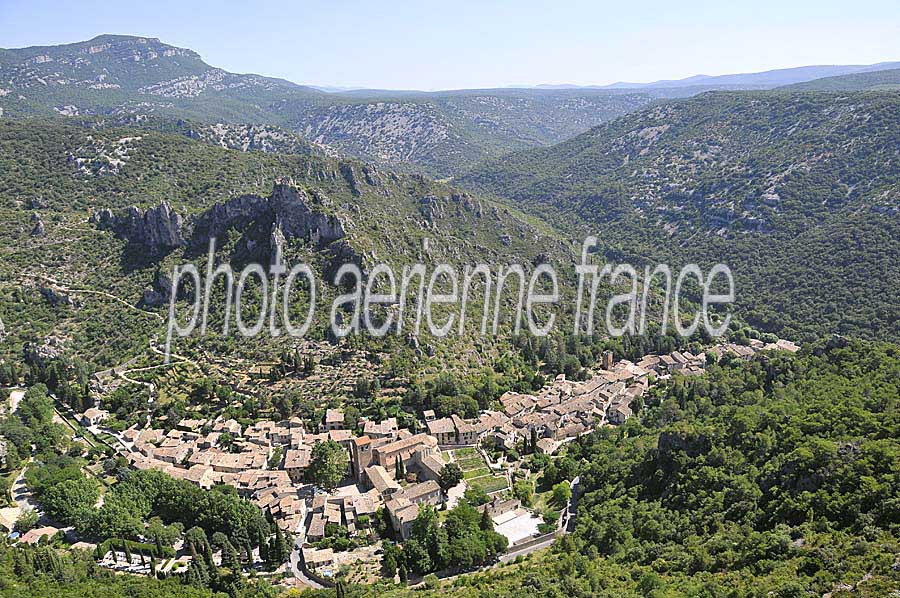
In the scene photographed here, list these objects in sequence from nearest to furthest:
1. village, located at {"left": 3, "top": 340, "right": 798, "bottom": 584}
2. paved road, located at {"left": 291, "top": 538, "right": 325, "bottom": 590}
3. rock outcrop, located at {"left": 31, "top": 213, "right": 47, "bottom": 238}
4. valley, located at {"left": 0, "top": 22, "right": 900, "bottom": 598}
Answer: valley, located at {"left": 0, "top": 22, "right": 900, "bottom": 598}, paved road, located at {"left": 291, "top": 538, "right": 325, "bottom": 590}, village, located at {"left": 3, "top": 340, "right": 798, "bottom": 584}, rock outcrop, located at {"left": 31, "top": 213, "right": 47, "bottom": 238}

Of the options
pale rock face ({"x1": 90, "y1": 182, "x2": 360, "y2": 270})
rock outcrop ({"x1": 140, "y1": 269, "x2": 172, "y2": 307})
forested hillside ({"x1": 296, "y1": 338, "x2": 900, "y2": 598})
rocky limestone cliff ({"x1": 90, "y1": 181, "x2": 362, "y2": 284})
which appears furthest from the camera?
pale rock face ({"x1": 90, "y1": 182, "x2": 360, "y2": 270})

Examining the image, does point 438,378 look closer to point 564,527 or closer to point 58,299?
point 564,527

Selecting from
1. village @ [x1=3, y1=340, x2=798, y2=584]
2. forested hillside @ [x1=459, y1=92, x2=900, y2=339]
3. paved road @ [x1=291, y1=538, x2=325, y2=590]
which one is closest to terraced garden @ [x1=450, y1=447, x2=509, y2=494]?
village @ [x1=3, y1=340, x2=798, y2=584]

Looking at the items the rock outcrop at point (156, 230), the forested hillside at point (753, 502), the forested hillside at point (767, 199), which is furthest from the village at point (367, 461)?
the forested hillside at point (767, 199)

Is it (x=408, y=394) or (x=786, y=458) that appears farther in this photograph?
(x=408, y=394)

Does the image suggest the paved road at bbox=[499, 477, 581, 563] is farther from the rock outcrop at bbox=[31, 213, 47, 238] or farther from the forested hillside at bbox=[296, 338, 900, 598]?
the rock outcrop at bbox=[31, 213, 47, 238]

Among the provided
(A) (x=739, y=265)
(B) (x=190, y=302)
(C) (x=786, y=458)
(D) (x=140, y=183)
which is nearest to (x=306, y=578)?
(C) (x=786, y=458)

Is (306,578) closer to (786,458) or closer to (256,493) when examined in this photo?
(256,493)
